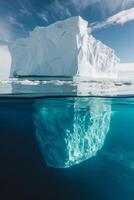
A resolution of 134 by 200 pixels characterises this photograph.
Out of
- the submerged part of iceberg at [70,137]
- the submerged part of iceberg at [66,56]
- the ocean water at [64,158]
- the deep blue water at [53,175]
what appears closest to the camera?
the deep blue water at [53,175]

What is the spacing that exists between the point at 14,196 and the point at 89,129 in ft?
18.6

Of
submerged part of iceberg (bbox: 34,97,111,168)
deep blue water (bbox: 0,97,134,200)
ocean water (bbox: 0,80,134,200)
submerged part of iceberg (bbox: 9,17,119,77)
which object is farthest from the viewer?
submerged part of iceberg (bbox: 9,17,119,77)

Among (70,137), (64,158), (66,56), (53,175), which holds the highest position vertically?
(66,56)

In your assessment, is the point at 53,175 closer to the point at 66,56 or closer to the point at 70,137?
the point at 70,137

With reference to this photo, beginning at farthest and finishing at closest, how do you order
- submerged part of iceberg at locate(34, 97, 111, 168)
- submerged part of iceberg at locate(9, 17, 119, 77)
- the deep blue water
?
1. submerged part of iceberg at locate(9, 17, 119, 77)
2. submerged part of iceberg at locate(34, 97, 111, 168)
3. the deep blue water

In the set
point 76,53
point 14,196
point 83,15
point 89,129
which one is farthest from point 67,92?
point 76,53

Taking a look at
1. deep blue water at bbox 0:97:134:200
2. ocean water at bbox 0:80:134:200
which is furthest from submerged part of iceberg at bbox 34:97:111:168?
deep blue water at bbox 0:97:134:200

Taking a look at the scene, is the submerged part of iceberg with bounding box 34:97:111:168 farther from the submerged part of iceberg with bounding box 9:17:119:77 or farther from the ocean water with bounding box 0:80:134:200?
the submerged part of iceberg with bounding box 9:17:119:77

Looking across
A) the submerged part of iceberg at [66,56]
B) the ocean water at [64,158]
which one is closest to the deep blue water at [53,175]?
the ocean water at [64,158]

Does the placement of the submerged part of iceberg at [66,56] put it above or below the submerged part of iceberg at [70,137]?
above

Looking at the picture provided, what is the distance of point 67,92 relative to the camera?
1227cm

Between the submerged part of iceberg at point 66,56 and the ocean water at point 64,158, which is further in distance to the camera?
the submerged part of iceberg at point 66,56

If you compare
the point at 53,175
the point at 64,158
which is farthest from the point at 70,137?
the point at 53,175

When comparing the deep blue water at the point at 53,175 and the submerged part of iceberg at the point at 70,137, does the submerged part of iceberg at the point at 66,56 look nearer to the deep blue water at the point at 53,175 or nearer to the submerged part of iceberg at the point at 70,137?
the deep blue water at the point at 53,175
